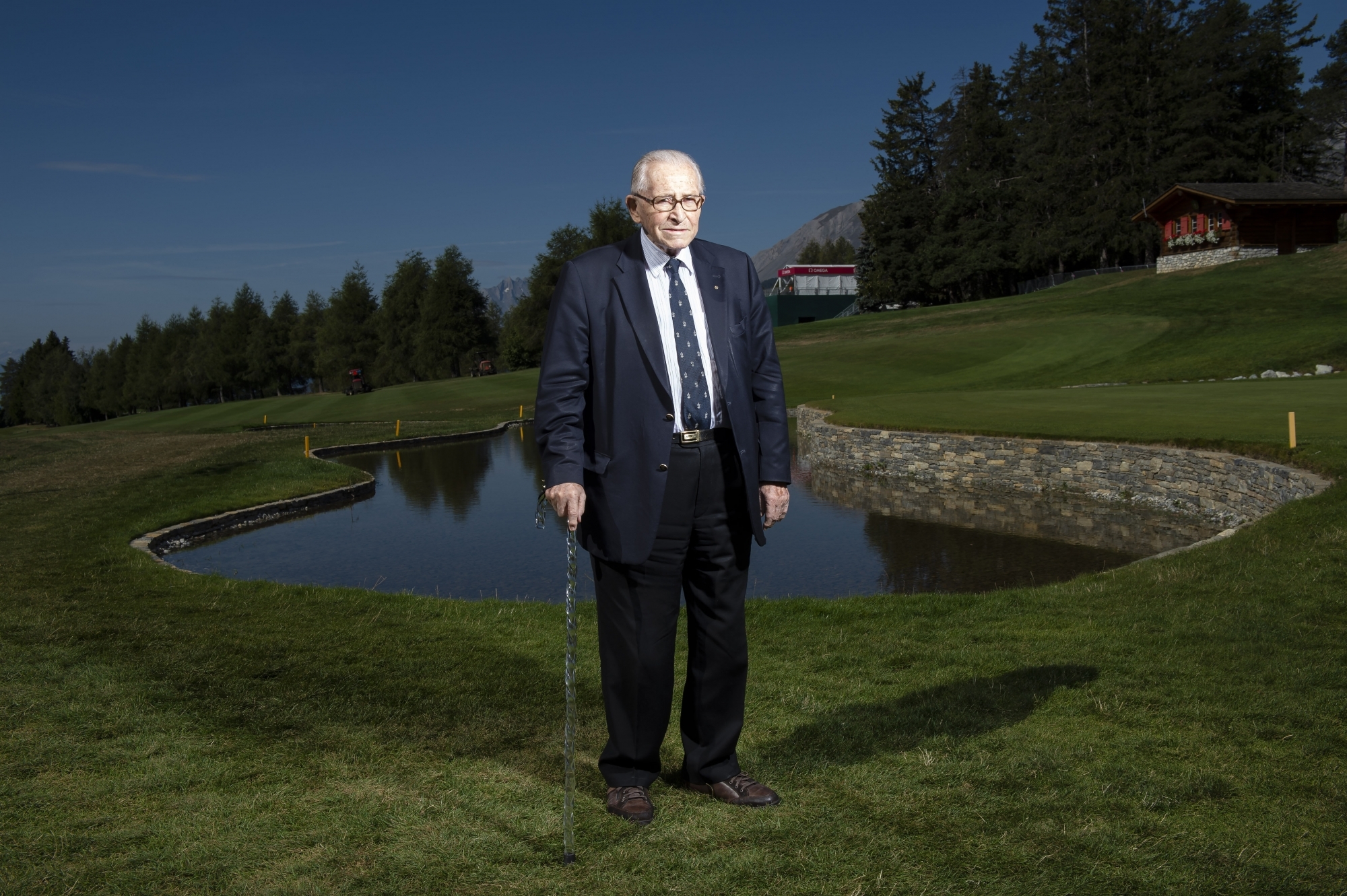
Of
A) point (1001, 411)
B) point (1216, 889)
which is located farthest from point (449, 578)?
point (1001, 411)

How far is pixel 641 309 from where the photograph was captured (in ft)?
11.5

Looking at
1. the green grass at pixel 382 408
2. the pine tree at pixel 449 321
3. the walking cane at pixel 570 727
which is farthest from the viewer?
the pine tree at pixel 449 321

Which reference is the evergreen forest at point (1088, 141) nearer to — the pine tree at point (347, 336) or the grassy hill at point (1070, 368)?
the grassy hill at point (1070, 368)

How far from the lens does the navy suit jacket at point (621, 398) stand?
3.44 m

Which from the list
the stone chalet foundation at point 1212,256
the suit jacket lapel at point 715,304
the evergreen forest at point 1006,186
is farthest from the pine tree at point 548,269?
the suit jacket lapel at point 715,304

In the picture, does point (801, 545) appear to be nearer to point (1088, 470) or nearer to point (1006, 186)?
point (1088, 470)

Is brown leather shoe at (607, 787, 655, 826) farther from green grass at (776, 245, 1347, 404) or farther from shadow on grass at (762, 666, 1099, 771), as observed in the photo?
green grass at (776, 245, 1347, 404)

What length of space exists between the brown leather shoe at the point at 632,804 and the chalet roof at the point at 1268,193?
54899 millimetres

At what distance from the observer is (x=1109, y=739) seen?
412cm

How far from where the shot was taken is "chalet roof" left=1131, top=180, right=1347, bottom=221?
48.7 m

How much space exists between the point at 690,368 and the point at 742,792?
5.05 feet

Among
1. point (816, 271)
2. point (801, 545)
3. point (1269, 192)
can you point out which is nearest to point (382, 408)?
point (801, 545)

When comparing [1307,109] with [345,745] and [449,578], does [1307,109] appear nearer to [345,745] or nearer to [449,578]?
[449,578]

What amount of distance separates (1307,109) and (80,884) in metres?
89.5
